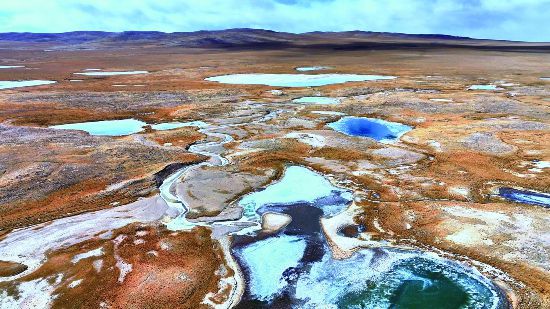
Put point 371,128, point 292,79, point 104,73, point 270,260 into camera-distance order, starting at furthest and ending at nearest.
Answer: point 104,73, point 292,79, point 371,128, point 270,260

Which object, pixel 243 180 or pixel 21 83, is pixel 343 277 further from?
pixel 21 83

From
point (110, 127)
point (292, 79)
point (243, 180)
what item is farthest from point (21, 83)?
point (243, 180)

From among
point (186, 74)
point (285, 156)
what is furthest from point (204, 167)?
point (186, 74)

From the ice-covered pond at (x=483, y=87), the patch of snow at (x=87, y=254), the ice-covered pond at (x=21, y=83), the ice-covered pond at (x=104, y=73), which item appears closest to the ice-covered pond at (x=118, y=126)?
the patch of snow at (x=87, y=254)

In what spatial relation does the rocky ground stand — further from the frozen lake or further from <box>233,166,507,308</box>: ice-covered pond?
the frozen lake

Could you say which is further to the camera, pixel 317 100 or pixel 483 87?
pixel 483 87

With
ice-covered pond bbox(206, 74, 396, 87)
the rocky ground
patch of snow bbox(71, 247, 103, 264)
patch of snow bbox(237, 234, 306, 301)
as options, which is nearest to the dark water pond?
the rocky ground
